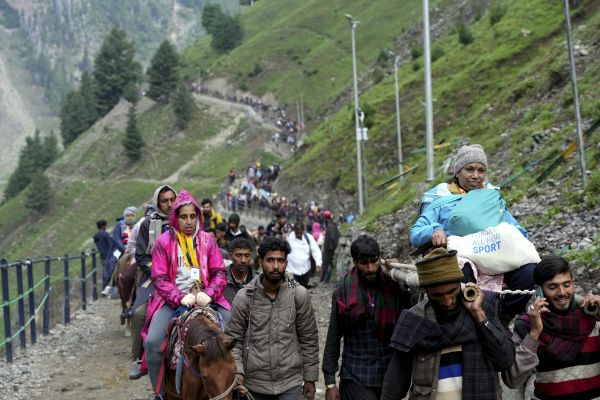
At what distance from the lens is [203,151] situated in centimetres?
9988

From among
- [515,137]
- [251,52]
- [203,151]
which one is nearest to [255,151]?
[203,151]

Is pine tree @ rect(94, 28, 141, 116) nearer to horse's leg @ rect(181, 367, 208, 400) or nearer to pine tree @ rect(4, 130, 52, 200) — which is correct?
pine tree @ rect(4, 130, 52, 200)

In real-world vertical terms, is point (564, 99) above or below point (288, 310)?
above

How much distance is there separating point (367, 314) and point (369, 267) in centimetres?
35

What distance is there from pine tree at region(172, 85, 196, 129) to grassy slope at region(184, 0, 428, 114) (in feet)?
39.0

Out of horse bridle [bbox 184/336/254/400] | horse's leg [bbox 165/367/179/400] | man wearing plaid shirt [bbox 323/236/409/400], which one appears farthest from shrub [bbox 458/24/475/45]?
horse bridle [bbox 184/336/254/400]

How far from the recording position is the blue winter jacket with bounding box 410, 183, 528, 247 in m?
5.98

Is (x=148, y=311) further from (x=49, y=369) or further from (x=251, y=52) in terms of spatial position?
(x=251, y=52)

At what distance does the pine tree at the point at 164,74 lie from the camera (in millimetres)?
116500

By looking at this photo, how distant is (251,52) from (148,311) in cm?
12575

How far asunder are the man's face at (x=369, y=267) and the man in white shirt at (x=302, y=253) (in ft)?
31.9

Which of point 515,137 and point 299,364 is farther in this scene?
point 515,137

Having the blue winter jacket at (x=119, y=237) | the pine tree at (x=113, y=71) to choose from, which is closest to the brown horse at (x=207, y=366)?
the blue winter jacket at (x=119, y=237)

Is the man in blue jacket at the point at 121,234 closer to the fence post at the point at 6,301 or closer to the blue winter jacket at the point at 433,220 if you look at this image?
the fence post at the point at 6,301
